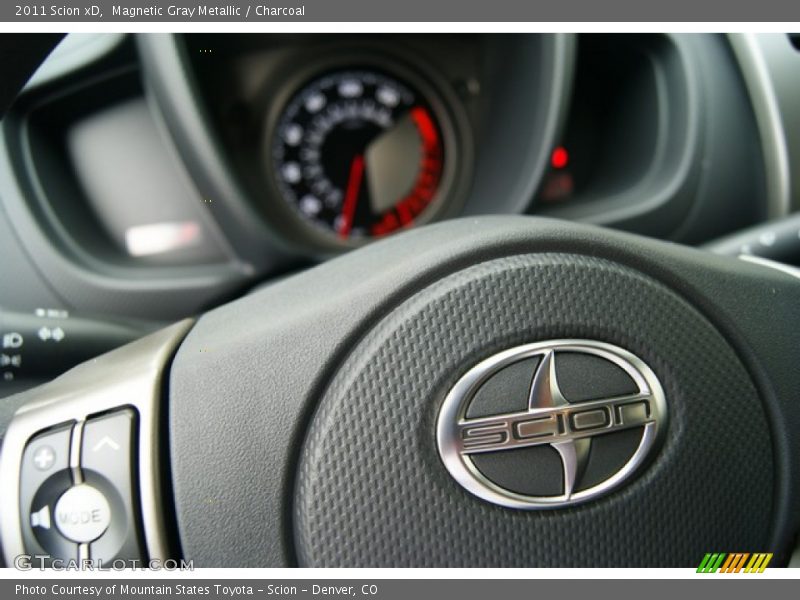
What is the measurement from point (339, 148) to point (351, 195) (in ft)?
0.29

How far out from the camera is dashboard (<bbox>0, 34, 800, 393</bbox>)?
0.93m

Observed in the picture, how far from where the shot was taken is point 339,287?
56 cm

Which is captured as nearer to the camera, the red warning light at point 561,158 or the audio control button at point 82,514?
the audio control button at point 82,514

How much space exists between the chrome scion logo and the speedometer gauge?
725 mm

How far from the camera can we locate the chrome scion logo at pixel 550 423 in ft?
1.71

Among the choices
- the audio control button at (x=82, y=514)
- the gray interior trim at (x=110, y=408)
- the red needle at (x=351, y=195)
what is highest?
the red needle at (x=351, y=195)

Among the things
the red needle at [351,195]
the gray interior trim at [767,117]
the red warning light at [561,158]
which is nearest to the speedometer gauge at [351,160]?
the red needle at [351,195]

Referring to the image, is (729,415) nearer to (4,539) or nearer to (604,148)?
(4,539)

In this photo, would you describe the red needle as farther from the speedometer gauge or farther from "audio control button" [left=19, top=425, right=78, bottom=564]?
"audio control button" [left=19, top=425, right=78, bottom=564]

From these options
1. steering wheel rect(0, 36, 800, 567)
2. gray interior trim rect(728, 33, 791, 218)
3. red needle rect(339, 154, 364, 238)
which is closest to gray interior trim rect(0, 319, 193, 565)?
steering wheel rect(0, 36, 800, 567)

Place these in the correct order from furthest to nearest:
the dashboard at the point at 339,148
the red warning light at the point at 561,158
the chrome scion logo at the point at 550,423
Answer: the red warning light at the point at 561,158 < the dashboard at the point at 339,148 < the chrome scion logo at the point at 550,423

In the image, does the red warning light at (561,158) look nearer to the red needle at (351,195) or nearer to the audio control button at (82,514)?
the red needle at (351,195)

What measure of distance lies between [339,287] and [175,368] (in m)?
0.15

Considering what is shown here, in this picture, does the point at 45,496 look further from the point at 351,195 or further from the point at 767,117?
the point at 767,117
